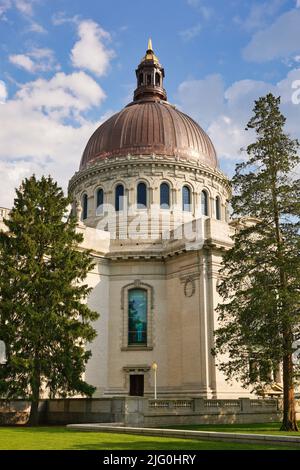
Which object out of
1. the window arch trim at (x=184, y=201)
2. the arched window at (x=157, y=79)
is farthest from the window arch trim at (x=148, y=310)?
the arched window at (x=157, y=79)

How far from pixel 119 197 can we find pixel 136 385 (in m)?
15.1

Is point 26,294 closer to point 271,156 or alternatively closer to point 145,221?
point 271,156

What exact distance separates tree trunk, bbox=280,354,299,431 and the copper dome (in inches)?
999

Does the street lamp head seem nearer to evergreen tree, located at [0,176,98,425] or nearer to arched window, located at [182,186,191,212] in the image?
evergreen tree, located at [0,176,98,425]

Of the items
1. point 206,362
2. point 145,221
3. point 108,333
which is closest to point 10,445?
point 206,362

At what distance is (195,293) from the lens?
115 feet

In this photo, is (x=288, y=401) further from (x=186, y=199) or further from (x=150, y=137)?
(x=150, y=137)

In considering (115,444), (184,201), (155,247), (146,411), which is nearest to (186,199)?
(184,201)

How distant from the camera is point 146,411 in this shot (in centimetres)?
2523

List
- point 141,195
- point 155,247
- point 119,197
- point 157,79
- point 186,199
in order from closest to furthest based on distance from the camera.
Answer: point 155,247
point 141,195
point 119,197
point 186,199
point 157,79

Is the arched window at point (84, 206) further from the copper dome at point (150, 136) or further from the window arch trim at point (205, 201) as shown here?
the window arch trim at point (205, 201)

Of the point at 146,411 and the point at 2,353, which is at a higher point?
the point at 2,353

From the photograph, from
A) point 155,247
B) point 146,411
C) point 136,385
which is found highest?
point 155,247

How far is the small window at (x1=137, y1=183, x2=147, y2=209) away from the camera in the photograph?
4400 cm
